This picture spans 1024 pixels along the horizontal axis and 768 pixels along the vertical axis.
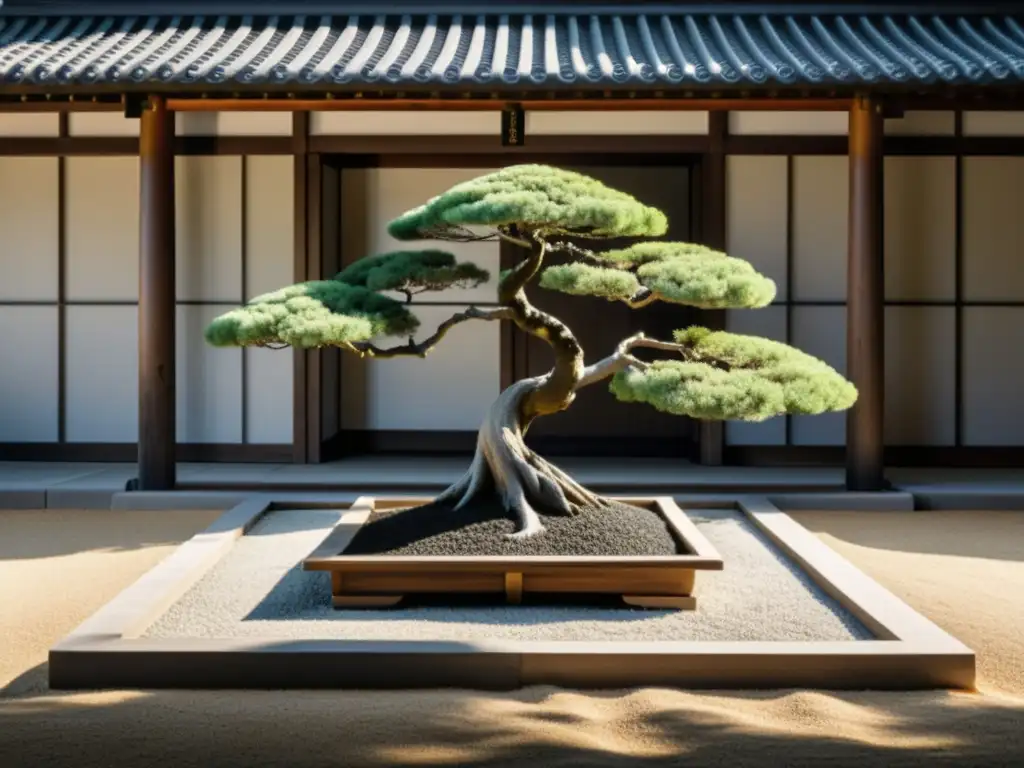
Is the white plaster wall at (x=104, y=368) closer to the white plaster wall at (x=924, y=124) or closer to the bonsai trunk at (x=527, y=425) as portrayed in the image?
the bonsai trunk at (x=527, y=425)

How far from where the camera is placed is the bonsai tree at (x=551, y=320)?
5.61 meters

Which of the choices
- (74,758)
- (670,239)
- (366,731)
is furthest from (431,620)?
(670,239)

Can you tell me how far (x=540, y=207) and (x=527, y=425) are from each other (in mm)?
1138

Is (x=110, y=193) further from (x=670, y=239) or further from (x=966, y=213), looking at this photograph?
(x=966, y=213)

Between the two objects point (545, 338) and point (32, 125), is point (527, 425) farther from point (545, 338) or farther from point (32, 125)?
point (32, 125)

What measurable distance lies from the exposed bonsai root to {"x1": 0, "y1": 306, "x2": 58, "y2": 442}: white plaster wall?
4822 millimetres

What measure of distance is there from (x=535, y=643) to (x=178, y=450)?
19.3ft

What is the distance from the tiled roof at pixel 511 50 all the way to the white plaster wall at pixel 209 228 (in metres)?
1.03

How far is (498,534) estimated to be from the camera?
18.6 feet

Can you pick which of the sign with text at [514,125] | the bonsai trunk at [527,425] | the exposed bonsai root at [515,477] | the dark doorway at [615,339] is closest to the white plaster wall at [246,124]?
the sign with text at [514,125]

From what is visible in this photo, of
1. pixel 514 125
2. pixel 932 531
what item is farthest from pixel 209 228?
pixel 932 531

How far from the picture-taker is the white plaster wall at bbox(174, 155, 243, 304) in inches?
378

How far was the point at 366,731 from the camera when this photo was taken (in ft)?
12.5

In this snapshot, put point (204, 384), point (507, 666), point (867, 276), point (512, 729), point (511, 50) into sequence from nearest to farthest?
point (512, 729)
point (507, 666)
point (867, 276)
point (511, 50)
point (204, 384)
